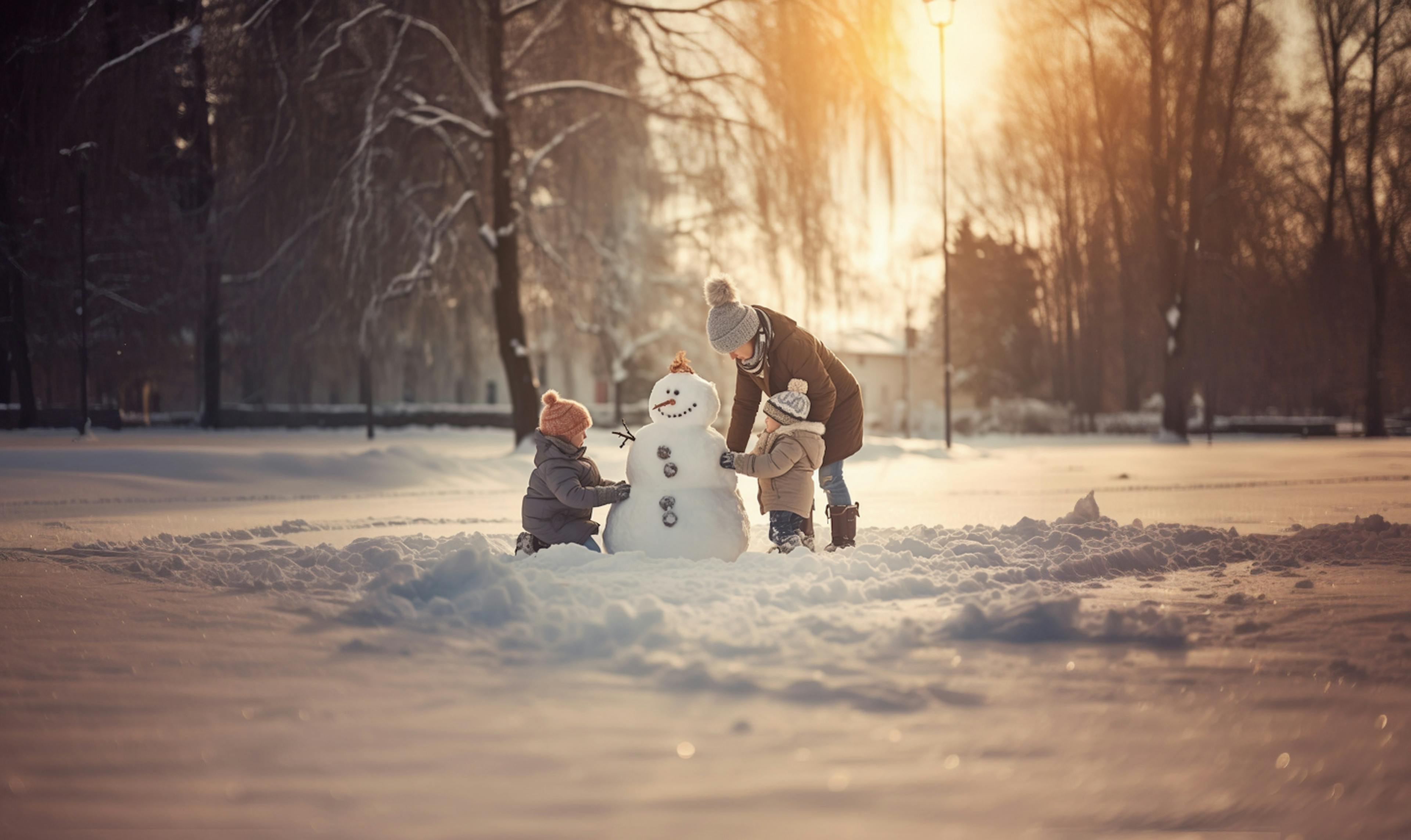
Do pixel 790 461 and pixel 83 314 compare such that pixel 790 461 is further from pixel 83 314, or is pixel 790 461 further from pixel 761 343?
pixel 83 314

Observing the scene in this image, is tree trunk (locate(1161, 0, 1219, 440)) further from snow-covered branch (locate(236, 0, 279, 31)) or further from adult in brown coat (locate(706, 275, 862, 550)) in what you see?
adult in brown coat (locate(706, 275, 862, 550))

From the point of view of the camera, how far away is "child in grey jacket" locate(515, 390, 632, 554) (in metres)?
5.95

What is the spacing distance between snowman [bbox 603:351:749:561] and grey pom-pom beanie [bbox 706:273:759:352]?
1.66 ft

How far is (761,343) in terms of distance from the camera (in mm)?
6465

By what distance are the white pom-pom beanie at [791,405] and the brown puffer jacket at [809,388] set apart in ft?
0.29

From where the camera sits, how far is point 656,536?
5.71 metres

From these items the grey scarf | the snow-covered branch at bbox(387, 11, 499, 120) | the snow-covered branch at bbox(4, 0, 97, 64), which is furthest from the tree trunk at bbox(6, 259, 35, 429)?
the grey scarf

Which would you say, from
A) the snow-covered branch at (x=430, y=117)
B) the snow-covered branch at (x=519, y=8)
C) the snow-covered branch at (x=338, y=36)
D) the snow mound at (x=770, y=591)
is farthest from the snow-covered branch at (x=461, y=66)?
the snow mound at (x=770, y=591)

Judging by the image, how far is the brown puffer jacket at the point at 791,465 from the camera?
6.04 meters

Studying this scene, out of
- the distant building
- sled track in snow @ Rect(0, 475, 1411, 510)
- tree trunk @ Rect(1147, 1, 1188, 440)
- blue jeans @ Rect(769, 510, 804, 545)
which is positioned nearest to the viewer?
blue jeans @ Rect(769, 510, 804, 545)

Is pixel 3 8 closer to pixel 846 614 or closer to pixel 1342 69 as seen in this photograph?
pixel 846 614

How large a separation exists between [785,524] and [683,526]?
774mm

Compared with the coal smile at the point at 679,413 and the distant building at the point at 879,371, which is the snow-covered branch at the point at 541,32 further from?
the distant building at the point at 879,371

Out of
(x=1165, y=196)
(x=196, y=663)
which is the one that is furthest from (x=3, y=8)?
(x=1165, y=196)
